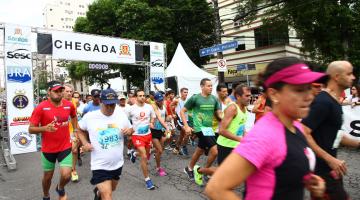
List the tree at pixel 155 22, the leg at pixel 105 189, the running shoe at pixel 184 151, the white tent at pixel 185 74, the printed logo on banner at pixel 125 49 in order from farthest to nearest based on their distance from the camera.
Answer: the tree at pixel 155 22 < the white tent at pixel 185 74 < the printed logo on banner at pixel 125 49 < the running shoe at pixel 184 151 < the leg at pixel 105 189

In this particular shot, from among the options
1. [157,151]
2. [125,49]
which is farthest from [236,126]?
[125,49]

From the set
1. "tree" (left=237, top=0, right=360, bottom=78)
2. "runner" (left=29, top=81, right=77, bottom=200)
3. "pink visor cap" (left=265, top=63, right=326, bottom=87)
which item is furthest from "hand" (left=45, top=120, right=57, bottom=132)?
"tree" (left=237, top=0, right=360, bottom=78)

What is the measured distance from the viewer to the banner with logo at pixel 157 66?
1489cm

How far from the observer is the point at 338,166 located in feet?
8.87

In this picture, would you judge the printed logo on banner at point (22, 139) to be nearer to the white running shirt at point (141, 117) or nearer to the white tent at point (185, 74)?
the white running shirt at point (141, 117)

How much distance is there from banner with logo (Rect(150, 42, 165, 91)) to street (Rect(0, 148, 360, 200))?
20.5 ft

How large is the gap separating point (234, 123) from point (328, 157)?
1971 millimetres

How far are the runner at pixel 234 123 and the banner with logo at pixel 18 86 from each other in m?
7.78

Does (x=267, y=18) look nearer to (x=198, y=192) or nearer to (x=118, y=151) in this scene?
(x=198, y=192)

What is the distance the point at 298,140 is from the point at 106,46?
12.2m

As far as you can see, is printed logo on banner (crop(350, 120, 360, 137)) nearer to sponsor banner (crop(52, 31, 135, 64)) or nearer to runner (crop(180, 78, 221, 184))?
runner (crop(180, 78, 221, 184))

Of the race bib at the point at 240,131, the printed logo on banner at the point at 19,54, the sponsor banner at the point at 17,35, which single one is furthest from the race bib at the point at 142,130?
the sponsor banner at the point at 17,35

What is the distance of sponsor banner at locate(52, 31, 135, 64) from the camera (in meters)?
11.9

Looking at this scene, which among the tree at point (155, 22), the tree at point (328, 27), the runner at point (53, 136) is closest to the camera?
the runner at point (53, 136)
